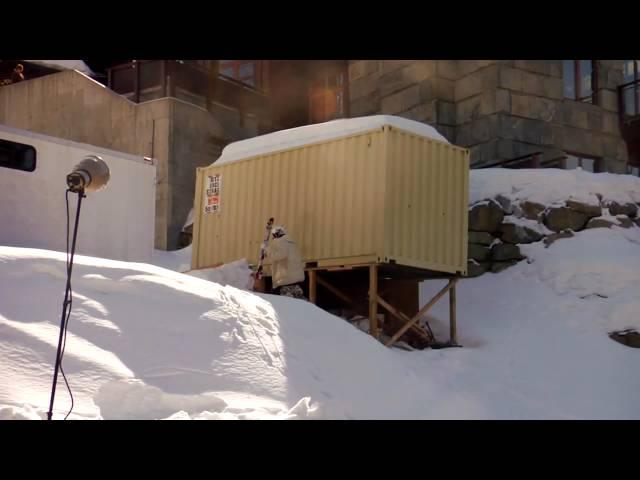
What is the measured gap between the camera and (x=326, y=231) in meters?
14.1

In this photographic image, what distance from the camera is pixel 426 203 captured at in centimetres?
1420

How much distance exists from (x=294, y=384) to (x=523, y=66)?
1545cm

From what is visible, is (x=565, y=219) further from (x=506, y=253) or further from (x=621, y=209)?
(x=506, y=253)

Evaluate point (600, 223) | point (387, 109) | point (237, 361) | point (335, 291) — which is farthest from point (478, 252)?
point (237, 361)

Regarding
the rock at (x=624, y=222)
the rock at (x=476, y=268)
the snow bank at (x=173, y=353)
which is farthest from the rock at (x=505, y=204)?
the snow bank at (x=173, y=353)

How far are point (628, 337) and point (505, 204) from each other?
4.65 meters

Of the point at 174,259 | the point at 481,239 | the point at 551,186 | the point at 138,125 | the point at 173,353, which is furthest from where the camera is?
the point at 138,125

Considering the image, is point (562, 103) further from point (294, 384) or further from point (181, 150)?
point (294, 384)

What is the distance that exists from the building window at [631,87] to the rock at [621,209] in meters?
5.11

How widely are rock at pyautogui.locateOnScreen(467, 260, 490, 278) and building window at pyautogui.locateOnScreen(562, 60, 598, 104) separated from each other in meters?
7.38

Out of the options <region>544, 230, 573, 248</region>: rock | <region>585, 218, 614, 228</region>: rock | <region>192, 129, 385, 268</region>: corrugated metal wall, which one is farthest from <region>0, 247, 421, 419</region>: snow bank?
<region>585, 218, 614, 228</region>: rock

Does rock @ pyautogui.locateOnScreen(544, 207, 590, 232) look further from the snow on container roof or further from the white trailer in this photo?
the white trailer

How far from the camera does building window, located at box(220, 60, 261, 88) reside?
26062 millimetres

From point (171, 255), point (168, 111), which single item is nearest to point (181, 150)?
point (168, 111)
